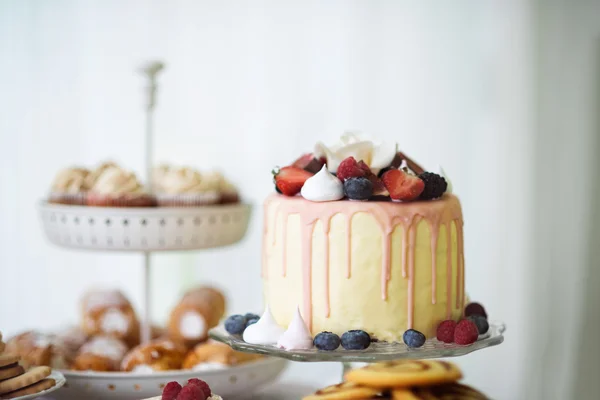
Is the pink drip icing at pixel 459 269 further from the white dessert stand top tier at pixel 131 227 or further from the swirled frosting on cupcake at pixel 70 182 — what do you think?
the swirled frosting on cupcake at pixel 70 182

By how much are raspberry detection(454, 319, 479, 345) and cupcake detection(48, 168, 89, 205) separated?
1013 millimetres

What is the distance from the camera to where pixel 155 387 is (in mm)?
1772

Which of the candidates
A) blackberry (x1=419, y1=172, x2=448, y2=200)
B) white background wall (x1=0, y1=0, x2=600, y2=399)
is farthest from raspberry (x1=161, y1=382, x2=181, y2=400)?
white background wall (x1=0, y1=0, x2=600, y2=399)

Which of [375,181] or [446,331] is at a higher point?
[375,181]

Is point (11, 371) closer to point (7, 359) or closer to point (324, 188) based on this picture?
point (7, 359)

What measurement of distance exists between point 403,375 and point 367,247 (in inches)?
9.8

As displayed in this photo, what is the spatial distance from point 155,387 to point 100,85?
1.66 metres

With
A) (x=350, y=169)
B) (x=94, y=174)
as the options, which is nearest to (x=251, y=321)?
(x=350, y=169)

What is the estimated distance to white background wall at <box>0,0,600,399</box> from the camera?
291 centimetres

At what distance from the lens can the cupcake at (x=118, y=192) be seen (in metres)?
1.91

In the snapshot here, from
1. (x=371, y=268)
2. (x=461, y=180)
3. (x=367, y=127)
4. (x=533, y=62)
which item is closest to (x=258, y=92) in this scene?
(x=367, y=127)

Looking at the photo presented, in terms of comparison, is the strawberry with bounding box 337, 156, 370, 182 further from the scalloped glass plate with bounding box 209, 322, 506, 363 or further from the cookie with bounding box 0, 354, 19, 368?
the cookie with bounding box 0, 354, 19, 368

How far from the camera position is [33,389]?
1.47 metres

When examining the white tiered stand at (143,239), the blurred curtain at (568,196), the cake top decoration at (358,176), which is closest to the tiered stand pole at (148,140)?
the white tiered stand at (143,239)
